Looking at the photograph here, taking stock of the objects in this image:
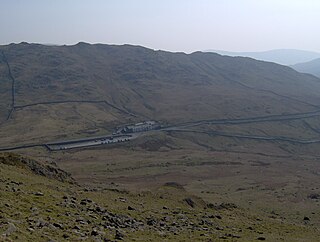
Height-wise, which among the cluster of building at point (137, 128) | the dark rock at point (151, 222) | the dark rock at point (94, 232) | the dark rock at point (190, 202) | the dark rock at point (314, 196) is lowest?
the cluster of building at point (137, 128)

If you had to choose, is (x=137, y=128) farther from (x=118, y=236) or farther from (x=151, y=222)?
(x=118, y=236)

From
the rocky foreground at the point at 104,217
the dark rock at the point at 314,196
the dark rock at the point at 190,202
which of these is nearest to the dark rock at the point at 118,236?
the rocky foreground at the point at 104,217

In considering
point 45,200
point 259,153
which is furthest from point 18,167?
point 259,153

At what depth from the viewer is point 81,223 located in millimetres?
27656

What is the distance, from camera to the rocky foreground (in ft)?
80.4

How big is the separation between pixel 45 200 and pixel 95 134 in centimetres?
14355

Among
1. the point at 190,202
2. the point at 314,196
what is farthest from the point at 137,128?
the point at 190,202

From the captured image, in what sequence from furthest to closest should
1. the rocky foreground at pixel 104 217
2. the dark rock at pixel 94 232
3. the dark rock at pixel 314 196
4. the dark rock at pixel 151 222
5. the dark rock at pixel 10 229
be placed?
the dark rock at pixel 314 196 < the dark rock at pixel 151 222 < the dark rock at pixel 94 232 < the rocky foreground at pixel 104 217 < the dark rock at pixel 10 229

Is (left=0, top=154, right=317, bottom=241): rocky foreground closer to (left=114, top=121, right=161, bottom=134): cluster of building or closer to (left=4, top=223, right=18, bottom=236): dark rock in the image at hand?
(left=4, top=223, right=18, bottom=236): dark rock

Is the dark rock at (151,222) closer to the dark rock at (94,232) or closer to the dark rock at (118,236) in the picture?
the dark rock at (118,236)

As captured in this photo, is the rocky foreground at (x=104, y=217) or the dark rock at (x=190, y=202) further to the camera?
the dark rock at (x=190, y=202)

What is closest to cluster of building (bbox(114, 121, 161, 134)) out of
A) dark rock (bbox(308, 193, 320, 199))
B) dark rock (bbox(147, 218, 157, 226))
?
dark rock (bbox(308, 193, 320, 199))

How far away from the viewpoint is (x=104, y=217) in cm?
3103

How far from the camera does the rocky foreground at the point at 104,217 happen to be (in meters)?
24.5
